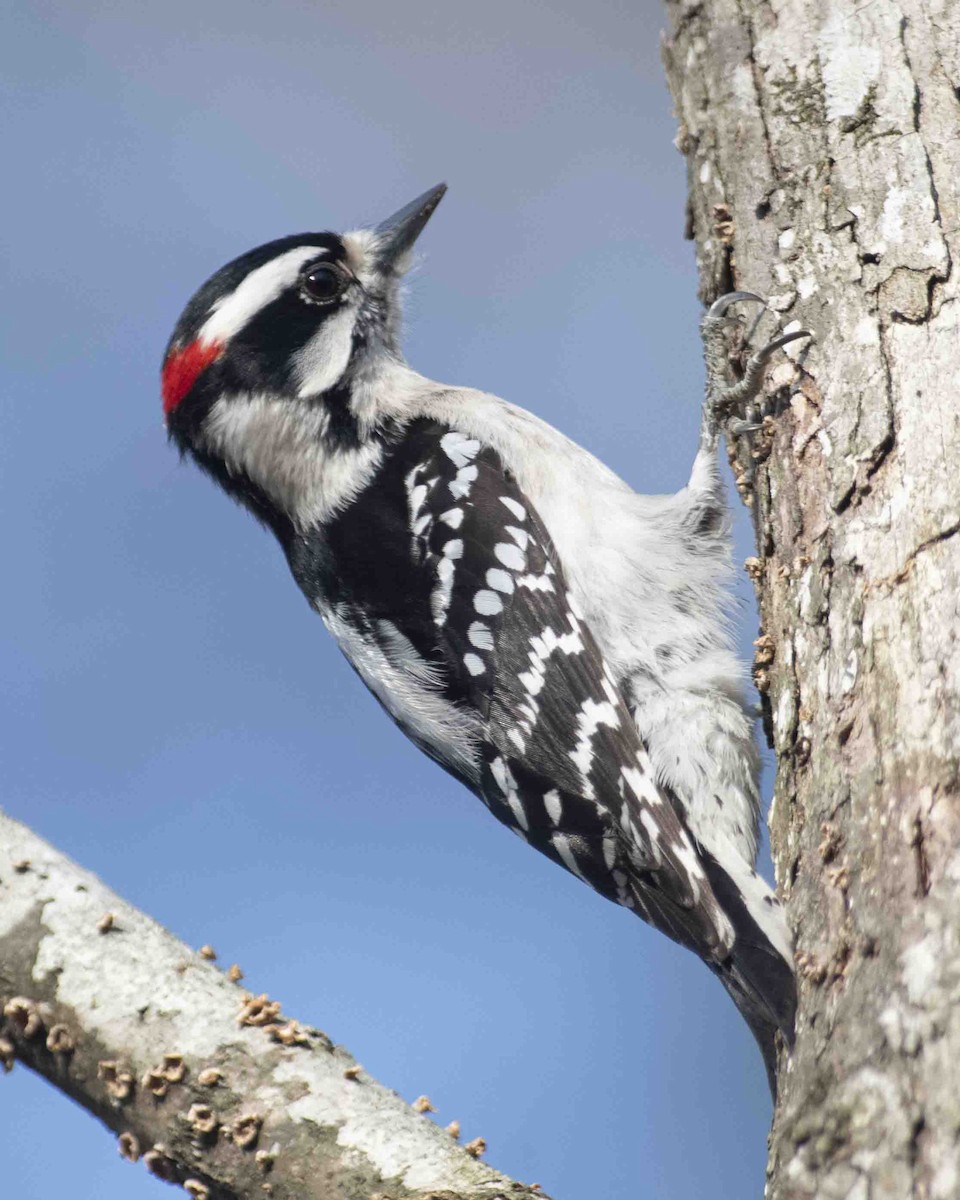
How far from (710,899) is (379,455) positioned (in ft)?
4.54

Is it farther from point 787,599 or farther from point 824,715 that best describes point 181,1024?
point 787,599

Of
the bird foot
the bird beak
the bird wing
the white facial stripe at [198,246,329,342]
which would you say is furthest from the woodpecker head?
the bird foot

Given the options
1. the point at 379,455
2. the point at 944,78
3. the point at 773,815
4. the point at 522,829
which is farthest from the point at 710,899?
the point at 944,78

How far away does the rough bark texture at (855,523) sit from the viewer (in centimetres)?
134

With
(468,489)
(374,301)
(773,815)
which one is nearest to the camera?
(773,815)

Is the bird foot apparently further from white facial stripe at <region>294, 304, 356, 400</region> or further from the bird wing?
white facial stripe at <region>294, 304, 356, 400</region>

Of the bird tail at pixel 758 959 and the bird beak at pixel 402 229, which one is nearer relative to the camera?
the bird tail at pixel 758 959

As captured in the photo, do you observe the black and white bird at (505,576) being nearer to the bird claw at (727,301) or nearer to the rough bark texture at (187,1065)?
the bird claw at (727,301)

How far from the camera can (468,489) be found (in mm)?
2766

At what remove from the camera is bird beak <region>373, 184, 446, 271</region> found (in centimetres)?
341

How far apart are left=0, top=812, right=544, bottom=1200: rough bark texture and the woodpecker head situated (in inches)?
59.5

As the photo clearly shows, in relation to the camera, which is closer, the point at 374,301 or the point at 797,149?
the point at 797,149

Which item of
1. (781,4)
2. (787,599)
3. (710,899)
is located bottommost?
(710,899)

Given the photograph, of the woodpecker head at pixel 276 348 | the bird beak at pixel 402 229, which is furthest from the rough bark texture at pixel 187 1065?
the bird beak at pixel 402 229
